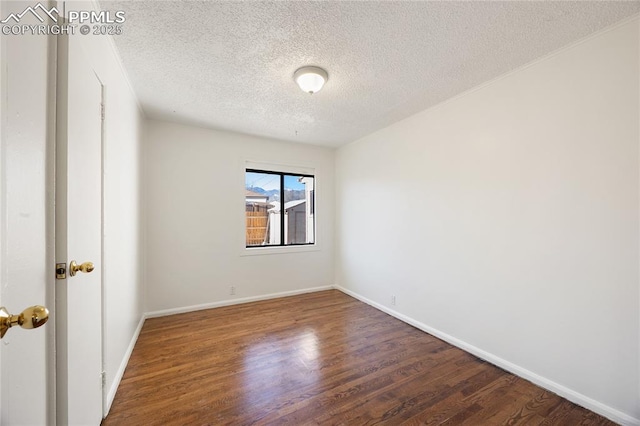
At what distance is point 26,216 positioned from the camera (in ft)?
2.62

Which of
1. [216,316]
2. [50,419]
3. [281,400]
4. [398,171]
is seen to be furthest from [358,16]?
[216,316]

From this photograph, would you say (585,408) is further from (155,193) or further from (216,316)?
(155,193)

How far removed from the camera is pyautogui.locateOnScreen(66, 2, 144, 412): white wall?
164 centimetres

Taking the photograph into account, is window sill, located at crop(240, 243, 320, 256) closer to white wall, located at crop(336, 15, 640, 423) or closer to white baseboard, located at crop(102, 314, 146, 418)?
white baseboard, located at crop(102, 314, 146, 418)

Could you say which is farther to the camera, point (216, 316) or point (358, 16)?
point (216, 316)

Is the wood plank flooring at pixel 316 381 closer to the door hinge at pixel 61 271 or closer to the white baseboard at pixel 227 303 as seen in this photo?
the white baseboard at pixel 227 303

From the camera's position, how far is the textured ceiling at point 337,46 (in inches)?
59.9

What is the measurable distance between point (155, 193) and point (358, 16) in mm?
2992

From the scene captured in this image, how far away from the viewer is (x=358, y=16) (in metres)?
1.57

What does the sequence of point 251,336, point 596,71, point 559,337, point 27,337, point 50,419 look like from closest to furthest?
point 27,337 < point 50,419 < point 596,71 < point 559,337 < point 251,336

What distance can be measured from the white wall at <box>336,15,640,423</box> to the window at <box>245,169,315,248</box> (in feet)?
6.11

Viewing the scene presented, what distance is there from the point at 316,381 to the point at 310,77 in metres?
2.44

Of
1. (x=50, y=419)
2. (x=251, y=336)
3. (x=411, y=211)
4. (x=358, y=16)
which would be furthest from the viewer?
(x=411, y=211)
